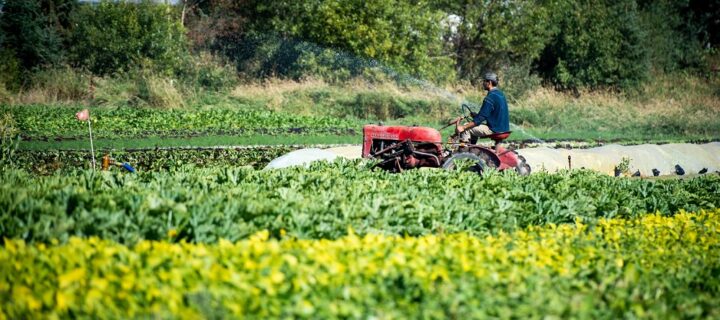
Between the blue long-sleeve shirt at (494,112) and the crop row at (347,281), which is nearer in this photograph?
the crop row at (347,281)

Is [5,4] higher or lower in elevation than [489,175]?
higher

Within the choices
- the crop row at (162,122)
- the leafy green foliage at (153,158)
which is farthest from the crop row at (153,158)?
the crop row at (162,122)

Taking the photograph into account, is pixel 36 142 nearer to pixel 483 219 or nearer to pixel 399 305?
pixel 483 219

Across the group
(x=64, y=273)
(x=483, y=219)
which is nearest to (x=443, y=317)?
(x=64, y=273)

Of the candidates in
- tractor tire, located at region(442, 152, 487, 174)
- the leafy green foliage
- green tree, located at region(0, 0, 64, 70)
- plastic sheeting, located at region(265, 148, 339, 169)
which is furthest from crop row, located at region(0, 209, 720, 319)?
green tree, located at region(0, 0, 64, 70)

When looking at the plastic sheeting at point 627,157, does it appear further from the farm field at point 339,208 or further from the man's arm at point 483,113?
the man's arm at point 483,113

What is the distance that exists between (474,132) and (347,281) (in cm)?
764

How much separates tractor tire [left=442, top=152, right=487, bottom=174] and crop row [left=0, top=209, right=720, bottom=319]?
5275 millimetres

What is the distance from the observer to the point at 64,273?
208 inches

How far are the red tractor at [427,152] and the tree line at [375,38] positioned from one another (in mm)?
23620

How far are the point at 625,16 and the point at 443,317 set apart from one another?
4260 centimetres

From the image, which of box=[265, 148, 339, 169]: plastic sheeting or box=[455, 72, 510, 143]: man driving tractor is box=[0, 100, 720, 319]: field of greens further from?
box=[265, 148, 339, 169]: plastic sheeting

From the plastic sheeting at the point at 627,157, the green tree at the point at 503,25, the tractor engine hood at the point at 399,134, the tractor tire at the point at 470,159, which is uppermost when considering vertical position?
the green tree at the point at 503,25

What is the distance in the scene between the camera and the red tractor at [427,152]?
11925 millimetres
